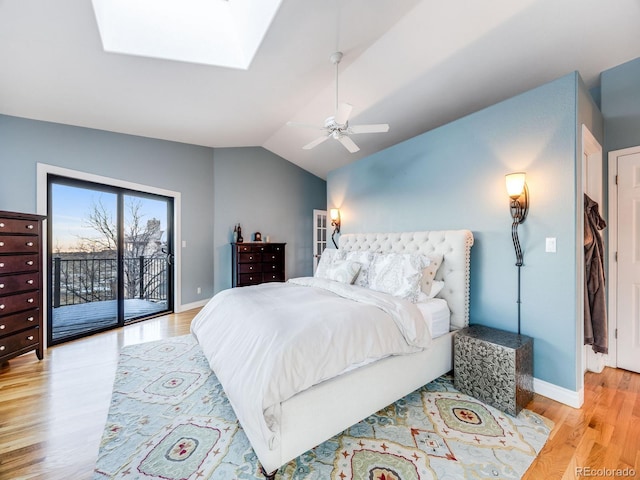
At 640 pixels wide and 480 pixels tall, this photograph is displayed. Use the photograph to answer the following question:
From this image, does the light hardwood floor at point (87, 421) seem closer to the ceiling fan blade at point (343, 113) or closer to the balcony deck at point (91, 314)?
the balcony deck at point (91, 314)

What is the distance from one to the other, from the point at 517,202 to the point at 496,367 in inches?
55.4

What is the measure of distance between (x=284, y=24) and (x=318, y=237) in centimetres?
498

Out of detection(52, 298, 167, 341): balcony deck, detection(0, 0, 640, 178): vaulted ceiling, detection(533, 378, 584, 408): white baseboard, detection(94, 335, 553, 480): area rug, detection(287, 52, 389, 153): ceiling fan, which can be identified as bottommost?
detection(94, 335, 553, 480): area rug

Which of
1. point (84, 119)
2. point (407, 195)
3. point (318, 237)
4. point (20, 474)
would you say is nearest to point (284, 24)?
point (407, 195)

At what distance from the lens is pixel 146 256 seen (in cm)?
448

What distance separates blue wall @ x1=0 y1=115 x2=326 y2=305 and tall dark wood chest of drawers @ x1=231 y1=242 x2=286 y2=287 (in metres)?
0.50

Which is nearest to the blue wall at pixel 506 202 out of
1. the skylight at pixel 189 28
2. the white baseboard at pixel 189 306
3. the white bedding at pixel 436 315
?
the white bedding at pixel 436 315

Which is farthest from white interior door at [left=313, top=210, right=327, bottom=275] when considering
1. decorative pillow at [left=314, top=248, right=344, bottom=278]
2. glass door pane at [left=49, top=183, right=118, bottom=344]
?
glass door pane at [left=49, top=183, right=118, bottom=344]

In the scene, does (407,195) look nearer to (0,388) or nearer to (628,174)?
(628,174)

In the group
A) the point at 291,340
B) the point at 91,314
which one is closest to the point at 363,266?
the point at 291,340

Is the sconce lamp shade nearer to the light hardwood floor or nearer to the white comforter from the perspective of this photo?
the white comforter

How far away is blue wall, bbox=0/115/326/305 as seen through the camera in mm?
2996

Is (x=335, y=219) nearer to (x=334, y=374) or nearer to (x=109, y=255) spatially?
(x=334, y=374)

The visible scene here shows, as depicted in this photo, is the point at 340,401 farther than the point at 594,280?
No
